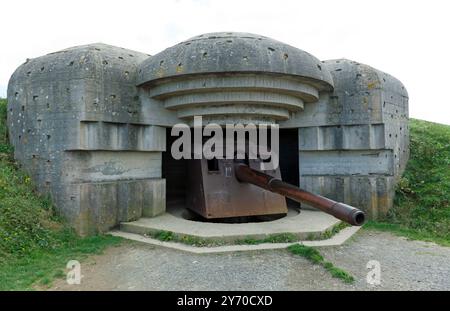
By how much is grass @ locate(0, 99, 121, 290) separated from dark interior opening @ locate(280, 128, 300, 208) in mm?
6035

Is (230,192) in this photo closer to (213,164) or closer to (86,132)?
(213,164)

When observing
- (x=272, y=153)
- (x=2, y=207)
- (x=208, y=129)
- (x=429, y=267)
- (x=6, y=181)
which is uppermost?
(x=208, y=129)

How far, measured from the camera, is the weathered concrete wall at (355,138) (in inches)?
274

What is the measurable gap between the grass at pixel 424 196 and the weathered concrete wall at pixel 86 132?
197 inches

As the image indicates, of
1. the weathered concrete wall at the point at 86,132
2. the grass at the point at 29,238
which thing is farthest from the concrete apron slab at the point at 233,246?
the weathered concrete wall at the point at 86,132

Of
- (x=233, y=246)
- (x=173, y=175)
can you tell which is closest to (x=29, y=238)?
(x=233, y=246)

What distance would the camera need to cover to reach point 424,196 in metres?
6.97

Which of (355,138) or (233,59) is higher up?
(233,59)

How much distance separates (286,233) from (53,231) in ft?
12.8

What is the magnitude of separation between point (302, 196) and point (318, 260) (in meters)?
0.88

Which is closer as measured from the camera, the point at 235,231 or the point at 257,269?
the point at 257,269

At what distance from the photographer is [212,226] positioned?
18.3 ft
